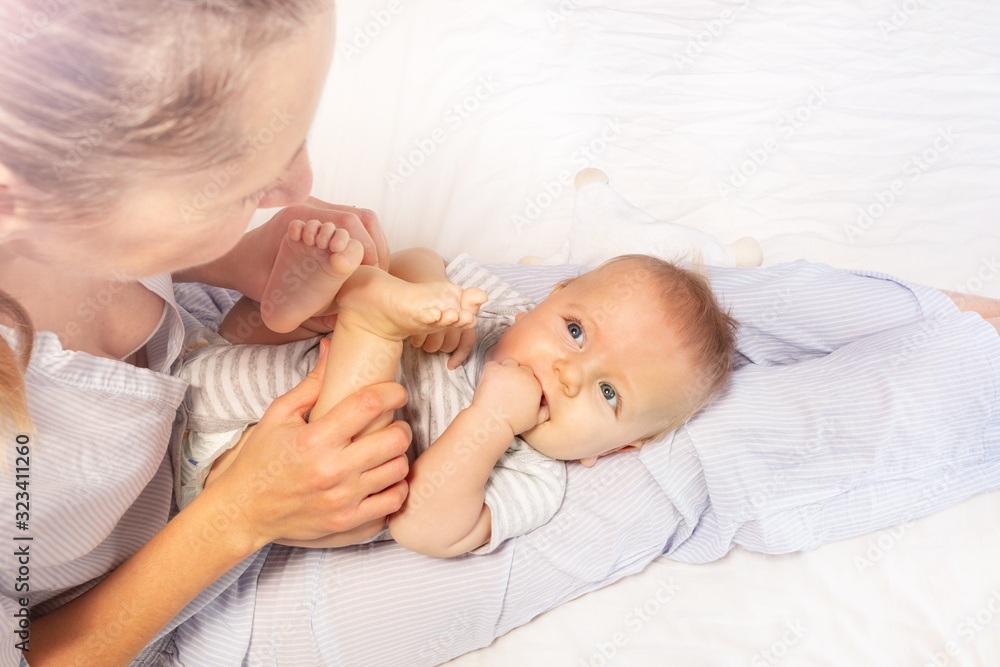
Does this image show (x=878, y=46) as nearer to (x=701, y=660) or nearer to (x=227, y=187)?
(x=701, y=660)

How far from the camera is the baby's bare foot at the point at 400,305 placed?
0.81 meters

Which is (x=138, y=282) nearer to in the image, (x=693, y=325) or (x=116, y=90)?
(x=116, y=90)

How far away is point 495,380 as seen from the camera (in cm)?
100

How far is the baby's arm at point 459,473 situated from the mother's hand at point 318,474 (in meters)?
0.09

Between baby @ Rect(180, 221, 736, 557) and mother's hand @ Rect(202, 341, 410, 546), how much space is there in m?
0.06

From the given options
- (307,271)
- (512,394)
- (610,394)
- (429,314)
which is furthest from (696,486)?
(307,271)

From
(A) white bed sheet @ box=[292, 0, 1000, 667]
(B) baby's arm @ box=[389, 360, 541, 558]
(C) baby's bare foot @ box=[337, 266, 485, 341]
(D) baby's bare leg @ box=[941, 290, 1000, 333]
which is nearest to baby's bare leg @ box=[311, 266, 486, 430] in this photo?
(C) baby's bare foot @ box=[337, 266, 485, 341]

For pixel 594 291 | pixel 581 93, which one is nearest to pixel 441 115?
pixel 581 93

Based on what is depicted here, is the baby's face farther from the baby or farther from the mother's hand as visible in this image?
the mother's hand

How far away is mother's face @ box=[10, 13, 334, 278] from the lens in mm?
491

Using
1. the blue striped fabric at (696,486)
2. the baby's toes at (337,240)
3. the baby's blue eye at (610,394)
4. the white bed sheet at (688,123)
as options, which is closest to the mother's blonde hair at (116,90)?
the baby's toes at (337,240)

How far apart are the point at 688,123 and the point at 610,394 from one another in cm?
91

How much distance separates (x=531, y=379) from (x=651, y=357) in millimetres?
178

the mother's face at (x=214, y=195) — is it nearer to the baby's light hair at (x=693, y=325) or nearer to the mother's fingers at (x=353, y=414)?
the mother's fingers at (x=353, y=414)
